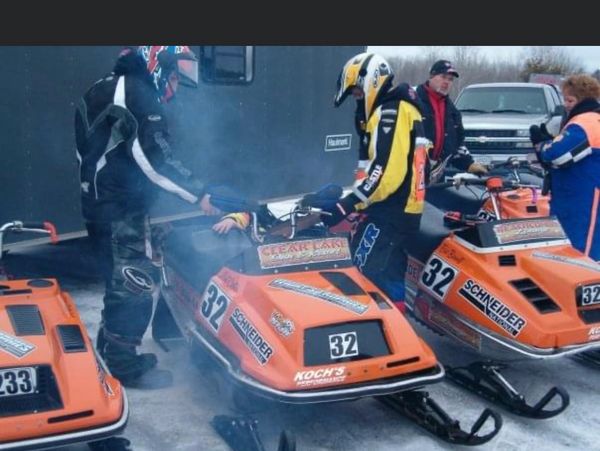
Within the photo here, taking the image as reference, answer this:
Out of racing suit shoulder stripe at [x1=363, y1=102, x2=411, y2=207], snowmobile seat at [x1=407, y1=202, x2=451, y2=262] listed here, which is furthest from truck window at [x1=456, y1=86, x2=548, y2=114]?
racing suit shoulder stripe at [x1=363, y1=102, x2=411, y2=207]

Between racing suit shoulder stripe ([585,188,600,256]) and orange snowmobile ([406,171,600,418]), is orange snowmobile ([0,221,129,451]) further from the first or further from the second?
racing suit shoulder stripe ([585,188,600,256])

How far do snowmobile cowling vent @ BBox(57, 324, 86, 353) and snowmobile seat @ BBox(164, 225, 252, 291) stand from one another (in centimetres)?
91

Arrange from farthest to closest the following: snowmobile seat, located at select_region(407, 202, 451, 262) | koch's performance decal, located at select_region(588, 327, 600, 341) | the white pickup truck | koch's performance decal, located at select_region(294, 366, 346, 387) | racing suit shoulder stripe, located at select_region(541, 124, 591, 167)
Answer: the white pickup truck < racing suit shoulder stripe, located at select_region(541, 124, 591, 167) < snowmobile seat, located at select_region(407, 202, 451, 262) < koch's performance decal, located at select_region(588, 327, 600, 341) < koch's performance decal, located at select_region(294, 366, 346, 387)

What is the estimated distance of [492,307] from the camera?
13.9 feet

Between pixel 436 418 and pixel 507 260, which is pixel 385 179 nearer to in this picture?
pixel 507 260

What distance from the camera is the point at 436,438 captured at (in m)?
3.81

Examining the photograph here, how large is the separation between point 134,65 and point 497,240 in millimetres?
2249

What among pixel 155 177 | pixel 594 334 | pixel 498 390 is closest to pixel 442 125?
pixel 594 334

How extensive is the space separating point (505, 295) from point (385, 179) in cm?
91

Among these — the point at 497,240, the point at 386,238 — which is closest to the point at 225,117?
the point at 386,238

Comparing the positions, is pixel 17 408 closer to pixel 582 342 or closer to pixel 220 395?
pixel 220 395

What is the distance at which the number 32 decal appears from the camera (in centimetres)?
387

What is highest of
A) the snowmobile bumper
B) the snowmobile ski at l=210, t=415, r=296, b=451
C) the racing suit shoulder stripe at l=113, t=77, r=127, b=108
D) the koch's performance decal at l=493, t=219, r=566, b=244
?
the racing suit shoulder stripe at l=113, t=77, r=127, b=108

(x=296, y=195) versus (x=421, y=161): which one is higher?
(x=421, y=161)
